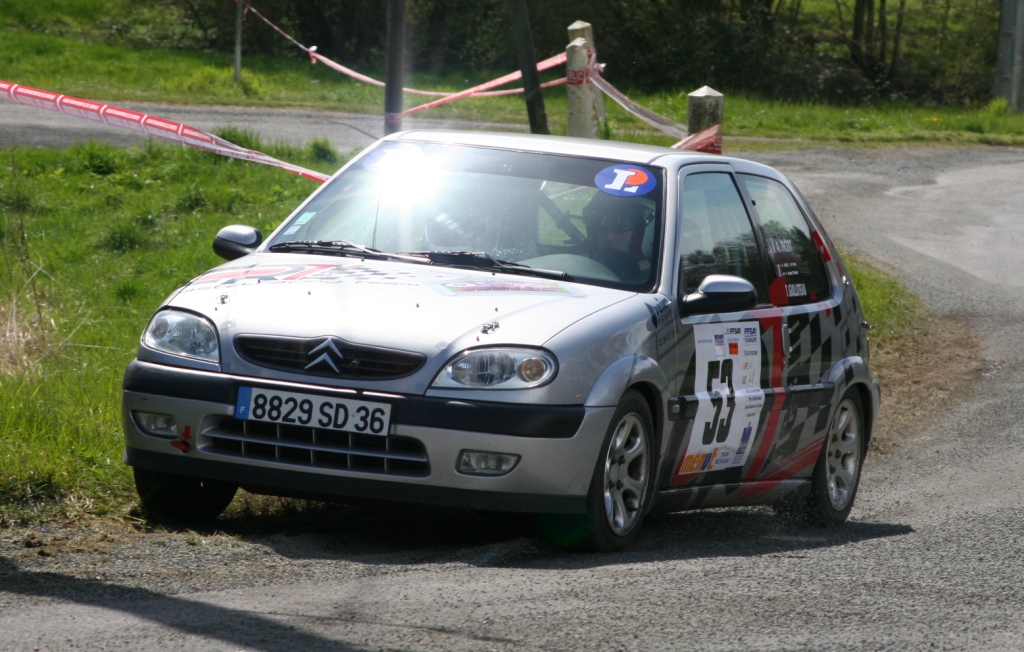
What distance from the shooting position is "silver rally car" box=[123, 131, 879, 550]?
17.3ft

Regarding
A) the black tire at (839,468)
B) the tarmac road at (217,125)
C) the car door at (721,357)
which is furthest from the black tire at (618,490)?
the tarmac road at (217,125)

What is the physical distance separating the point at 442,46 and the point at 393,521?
2956 centimetres

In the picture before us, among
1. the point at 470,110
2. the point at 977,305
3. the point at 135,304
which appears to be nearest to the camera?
the point at 135,304

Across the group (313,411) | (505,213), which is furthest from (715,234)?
(313,411)

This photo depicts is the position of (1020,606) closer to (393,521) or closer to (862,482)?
(393,521)

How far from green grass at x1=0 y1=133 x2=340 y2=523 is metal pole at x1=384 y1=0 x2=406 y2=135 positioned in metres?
2.18

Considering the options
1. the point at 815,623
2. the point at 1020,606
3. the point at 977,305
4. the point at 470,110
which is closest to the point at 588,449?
the point at 815,623

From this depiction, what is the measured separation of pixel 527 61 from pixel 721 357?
20.7ft

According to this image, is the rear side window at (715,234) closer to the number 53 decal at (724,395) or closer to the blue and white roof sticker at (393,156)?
the number 53 decal at (724,395)

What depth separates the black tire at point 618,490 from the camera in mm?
5441

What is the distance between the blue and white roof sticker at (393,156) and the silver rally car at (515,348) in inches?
0.7

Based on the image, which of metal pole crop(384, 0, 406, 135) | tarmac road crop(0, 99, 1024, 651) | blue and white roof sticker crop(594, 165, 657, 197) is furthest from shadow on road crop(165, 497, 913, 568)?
metal pole crop(384, 0, 406, 135)

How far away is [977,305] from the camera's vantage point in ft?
45.5

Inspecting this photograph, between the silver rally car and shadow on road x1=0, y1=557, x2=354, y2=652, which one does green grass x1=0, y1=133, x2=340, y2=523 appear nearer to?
the silver rally car
